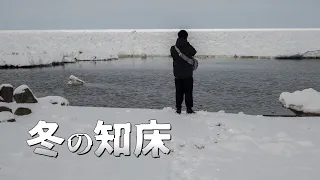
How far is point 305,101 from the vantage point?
9.86 metres

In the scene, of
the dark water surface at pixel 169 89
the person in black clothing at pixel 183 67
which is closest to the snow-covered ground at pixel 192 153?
the person in black clothing at pixel 183 67

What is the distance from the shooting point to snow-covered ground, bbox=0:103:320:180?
5.05 meters

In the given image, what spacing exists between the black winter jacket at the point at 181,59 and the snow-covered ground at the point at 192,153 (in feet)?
3.70

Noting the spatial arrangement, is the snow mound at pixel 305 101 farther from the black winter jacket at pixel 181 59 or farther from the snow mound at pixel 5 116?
the snow mound at pixel 5 116

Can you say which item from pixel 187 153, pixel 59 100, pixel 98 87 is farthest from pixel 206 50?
pixel 187 153

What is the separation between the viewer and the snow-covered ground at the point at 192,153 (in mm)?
5055

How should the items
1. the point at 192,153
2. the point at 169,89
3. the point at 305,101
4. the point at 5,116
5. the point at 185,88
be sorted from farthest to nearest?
1. the point at 169,89
2. the point at 305,101
3. the point at 185,88
4. the point at 5,116
5. the point at 192,153

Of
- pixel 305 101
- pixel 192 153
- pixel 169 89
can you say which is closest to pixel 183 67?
pixel 192 153

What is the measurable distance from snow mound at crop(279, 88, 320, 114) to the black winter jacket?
3.69 meters

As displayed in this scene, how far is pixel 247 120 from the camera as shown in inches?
313

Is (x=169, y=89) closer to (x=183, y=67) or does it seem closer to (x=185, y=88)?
(x=185, y=88)

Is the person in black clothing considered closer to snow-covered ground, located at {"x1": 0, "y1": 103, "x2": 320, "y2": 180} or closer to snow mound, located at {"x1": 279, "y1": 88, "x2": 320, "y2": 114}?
snow-covered ground, located at {"x1": 0, "y1": 103, "x2": 320, "y2": 180}

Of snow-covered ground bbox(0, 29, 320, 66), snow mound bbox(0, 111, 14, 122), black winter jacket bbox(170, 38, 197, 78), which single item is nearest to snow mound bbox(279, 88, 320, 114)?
black winter jacket bbox(170, 38, 197, 78)

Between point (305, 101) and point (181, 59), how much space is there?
416 cm
